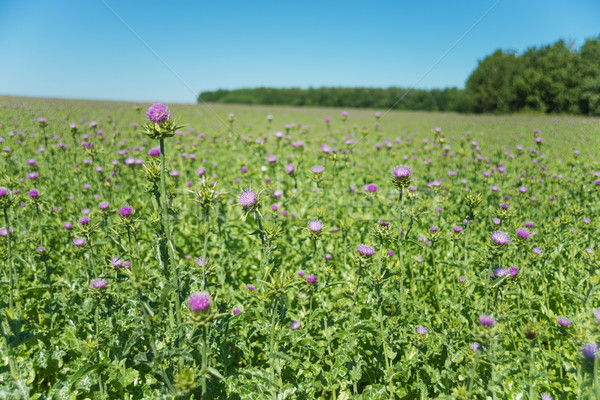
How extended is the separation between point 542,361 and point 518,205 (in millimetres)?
3637

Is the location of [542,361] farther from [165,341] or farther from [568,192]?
[568,192]

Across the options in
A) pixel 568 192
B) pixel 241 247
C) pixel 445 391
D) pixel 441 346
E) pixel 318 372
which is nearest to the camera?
pixel 445 391

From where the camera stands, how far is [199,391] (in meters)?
2.43

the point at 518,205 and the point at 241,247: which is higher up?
the point at 518,205

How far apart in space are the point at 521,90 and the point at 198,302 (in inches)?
1720

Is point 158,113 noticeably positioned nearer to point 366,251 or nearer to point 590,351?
point 366,251

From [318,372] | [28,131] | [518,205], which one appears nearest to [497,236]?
[318,372]

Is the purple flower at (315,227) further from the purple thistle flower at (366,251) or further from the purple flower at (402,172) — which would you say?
the purple flower at (402,172)

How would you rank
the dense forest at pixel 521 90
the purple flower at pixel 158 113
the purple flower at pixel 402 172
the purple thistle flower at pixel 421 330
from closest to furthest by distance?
the purple flower at pixel 158 113, the purple thistle flower at pixel 421 330, the purple flower at pixel 402 172, the dense forest at pixel 521 90

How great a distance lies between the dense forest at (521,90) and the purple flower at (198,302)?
72.3 feet

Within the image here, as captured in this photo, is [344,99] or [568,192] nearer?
[568,192]

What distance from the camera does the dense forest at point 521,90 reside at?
28547 millimetres

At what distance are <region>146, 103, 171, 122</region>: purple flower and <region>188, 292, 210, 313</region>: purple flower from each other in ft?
3.59

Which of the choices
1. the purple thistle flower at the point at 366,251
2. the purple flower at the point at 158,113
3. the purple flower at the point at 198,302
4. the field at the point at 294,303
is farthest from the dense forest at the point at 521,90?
the purple flower at the point at 198,302
